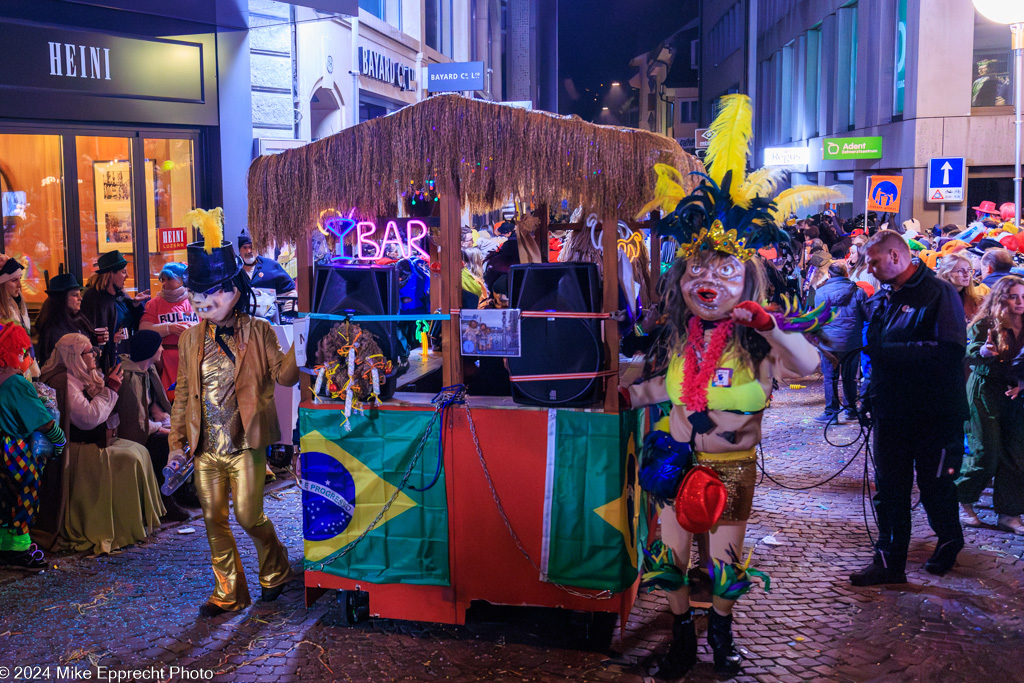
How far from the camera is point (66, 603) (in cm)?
534

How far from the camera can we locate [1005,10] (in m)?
12.8

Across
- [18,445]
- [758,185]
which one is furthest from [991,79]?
[18,445]

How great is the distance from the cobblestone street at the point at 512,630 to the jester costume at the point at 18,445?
0.60 feet

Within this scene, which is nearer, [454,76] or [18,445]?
[18,445]

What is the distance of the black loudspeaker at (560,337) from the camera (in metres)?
4.72

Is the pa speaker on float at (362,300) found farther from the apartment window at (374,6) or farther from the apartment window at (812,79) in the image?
the apartment window at (812,79)

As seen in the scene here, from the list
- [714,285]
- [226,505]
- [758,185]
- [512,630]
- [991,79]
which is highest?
[991,79]

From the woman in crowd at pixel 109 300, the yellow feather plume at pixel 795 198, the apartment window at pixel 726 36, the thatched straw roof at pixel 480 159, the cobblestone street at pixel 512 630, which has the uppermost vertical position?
the apartment window at pixel 726 36

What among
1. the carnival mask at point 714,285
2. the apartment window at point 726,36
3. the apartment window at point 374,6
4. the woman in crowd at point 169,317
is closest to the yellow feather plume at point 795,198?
the carnival mask at point 714,285

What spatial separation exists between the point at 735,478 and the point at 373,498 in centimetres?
195

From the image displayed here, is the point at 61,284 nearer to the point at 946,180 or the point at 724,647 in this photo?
the point at 724,647

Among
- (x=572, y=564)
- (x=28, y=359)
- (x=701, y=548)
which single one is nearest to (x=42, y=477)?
(x=28, y=359)

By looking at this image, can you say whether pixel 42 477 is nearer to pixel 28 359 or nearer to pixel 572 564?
pixel 28 359

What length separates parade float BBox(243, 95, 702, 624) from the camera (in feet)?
15.5
